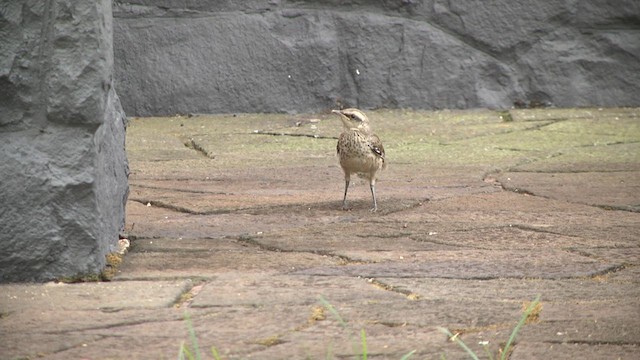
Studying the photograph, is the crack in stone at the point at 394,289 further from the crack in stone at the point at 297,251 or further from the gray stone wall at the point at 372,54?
the gray stone wall at the point at 372,54

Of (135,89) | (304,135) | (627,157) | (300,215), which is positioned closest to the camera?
(300,215)

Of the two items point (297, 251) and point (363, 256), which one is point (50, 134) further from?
point (363, 256)

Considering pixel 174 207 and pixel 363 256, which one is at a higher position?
pixel 363 256

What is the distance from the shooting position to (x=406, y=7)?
8953 mm

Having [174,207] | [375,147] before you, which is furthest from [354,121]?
[174,207]

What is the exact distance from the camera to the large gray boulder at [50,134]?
3.77 m

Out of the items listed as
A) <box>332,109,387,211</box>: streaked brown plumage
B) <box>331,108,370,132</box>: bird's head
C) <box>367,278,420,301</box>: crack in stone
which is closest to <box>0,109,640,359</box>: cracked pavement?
<box>367,278,420,301</box>: crack in stone

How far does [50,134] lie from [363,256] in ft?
3.62

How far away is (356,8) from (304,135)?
1.34m

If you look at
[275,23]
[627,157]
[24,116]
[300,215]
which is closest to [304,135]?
[275,23]

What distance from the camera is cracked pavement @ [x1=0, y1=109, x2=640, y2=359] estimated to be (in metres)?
3.10

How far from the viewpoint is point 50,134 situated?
3840 millimetres

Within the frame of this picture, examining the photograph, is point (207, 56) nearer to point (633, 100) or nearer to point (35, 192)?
point (633, 100)

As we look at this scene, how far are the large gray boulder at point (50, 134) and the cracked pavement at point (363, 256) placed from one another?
0.14 m
